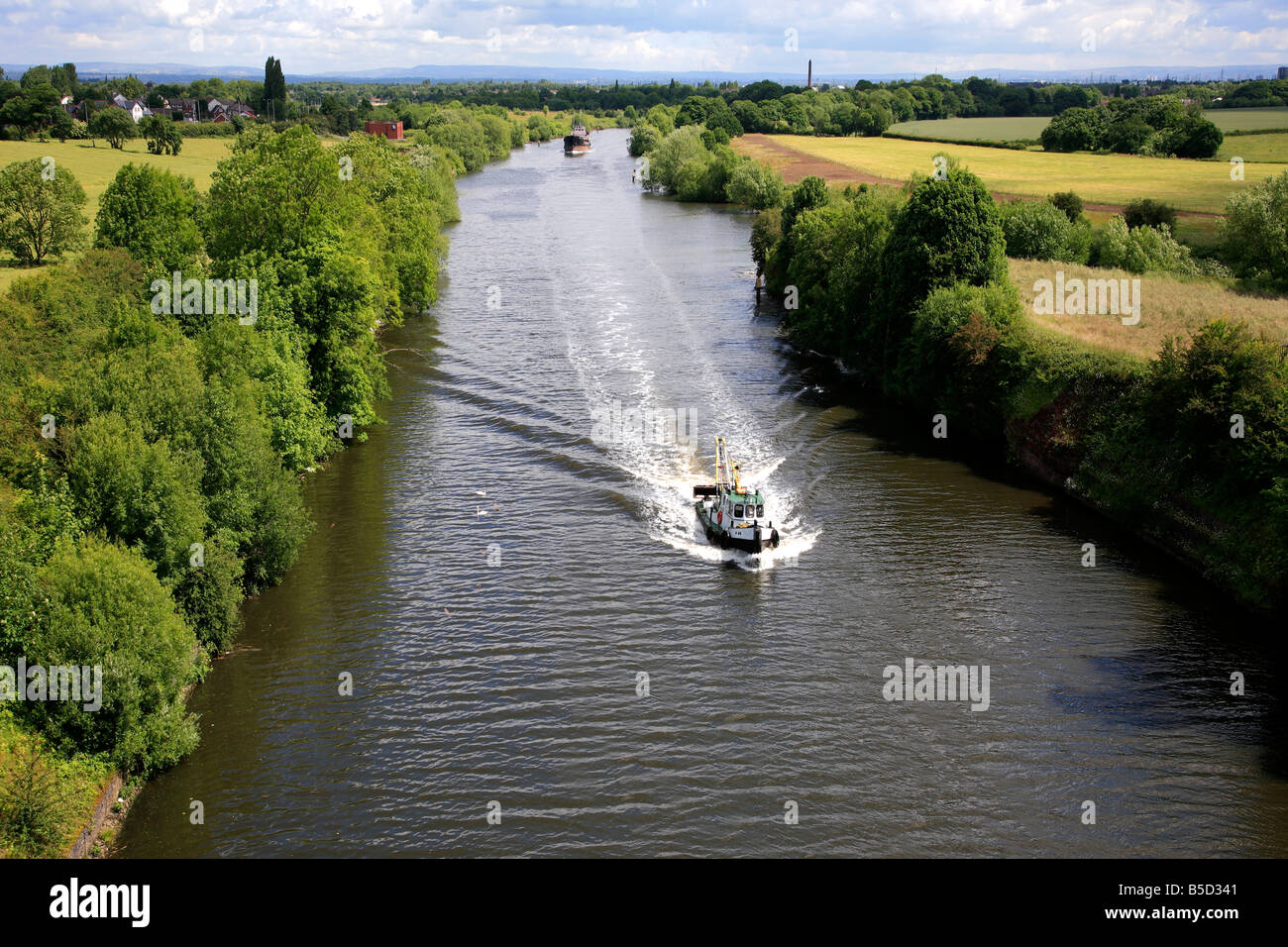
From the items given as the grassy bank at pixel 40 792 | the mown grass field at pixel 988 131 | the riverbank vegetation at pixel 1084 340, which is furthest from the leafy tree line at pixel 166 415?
the mown grass field at pixel 988 131

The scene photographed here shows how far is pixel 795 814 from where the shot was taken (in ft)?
85.4

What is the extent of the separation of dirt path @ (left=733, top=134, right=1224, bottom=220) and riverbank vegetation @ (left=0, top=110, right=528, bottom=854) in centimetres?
5941

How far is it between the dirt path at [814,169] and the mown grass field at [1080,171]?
104cm

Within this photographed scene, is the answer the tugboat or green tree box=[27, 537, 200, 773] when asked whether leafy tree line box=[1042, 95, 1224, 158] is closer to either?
the tugboat

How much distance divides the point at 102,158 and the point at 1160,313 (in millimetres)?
116534

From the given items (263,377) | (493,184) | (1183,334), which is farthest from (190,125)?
(1183,334)

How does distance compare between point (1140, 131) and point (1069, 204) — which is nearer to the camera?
point (1069, 204)

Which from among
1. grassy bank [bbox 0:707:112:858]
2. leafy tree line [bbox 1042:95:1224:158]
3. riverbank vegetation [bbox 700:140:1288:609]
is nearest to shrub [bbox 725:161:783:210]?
riverbank vegetation [bbox 700:140:1288:609]

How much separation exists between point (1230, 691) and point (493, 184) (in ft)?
464

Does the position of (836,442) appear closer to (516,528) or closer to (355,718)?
(516,528)

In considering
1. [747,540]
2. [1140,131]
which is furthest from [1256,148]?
[747,540]

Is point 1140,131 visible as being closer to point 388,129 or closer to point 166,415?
point 388,129

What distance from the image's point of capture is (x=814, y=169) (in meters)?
130

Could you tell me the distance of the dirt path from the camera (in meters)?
86.2
